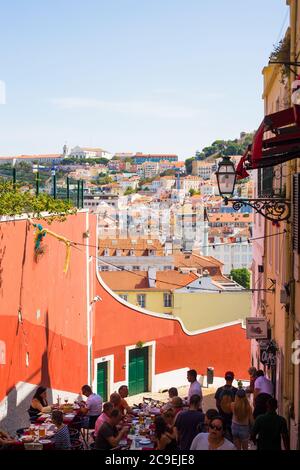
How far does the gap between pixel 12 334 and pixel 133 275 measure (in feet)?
124

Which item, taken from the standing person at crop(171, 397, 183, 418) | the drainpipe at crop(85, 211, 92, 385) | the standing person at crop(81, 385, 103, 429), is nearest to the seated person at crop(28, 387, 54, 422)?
the standing person at crop(81, 385, 103, 429)

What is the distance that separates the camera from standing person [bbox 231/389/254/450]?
941 cm

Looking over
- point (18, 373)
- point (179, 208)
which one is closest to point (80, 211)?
point (18, 373)

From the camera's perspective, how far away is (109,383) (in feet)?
80.2

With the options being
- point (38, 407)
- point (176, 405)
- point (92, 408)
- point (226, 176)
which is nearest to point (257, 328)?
point (92, 408)

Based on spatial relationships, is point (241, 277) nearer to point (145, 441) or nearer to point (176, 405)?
point (176, 405)

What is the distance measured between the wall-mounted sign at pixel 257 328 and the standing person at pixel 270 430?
6.31 m

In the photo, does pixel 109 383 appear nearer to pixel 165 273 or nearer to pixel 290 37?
pixel 290 37

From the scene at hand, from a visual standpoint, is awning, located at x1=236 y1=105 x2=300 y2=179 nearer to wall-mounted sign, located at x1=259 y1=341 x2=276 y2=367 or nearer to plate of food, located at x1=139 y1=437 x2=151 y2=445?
plate of food, located at x1=139 y1=437 x2=151 y2=445

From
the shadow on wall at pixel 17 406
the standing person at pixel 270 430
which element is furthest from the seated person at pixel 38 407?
Result: the standing person at pixel 270 430

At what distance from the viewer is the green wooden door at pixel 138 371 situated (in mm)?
25655

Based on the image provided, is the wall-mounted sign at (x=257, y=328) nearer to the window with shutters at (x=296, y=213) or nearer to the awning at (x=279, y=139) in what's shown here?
the window with shutters at (x=296, y=213)

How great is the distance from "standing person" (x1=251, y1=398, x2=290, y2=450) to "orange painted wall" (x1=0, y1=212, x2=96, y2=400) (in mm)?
4584

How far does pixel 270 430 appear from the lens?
8625 mm
